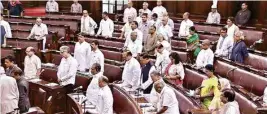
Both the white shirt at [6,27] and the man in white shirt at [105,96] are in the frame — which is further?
the white shirt at [6,27]

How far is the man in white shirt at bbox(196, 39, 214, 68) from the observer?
25.9ft

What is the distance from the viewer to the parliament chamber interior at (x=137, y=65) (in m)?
6.05

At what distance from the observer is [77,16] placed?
13.6m

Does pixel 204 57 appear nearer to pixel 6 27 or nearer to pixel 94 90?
pixel 94 90

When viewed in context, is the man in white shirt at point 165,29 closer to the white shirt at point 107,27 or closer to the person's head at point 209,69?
the white shirt at point 107,27

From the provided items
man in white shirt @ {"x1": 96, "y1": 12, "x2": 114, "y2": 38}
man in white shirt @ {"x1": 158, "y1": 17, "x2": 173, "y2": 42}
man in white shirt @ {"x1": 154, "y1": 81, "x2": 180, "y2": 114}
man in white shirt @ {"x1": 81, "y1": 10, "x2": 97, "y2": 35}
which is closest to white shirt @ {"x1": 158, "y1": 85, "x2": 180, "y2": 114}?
man in white shirt @ {"x1": 154, "y1": 81, "x2": 180, "y2": 114}

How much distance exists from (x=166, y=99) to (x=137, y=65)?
2.04 meters

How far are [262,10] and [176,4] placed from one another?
9.46 feet

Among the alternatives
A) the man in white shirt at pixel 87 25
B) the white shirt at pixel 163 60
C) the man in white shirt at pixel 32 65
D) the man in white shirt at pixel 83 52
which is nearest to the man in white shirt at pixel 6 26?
the man in white shirt at pixel 87 25

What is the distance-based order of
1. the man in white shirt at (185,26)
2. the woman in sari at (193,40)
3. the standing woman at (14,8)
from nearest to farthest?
the woman in sari at (193,40)
the man in white shirt at (185,26)
the standing woman at (14,8)

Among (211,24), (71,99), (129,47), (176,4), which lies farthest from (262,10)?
(71,99)

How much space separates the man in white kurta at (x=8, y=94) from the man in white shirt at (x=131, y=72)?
2.00 meters

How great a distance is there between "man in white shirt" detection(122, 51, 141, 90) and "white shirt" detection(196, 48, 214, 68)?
3.85 ft

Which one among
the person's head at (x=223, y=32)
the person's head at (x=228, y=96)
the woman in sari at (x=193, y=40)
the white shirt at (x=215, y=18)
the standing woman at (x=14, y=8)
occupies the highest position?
the standing woman at (x=14, y=8)
